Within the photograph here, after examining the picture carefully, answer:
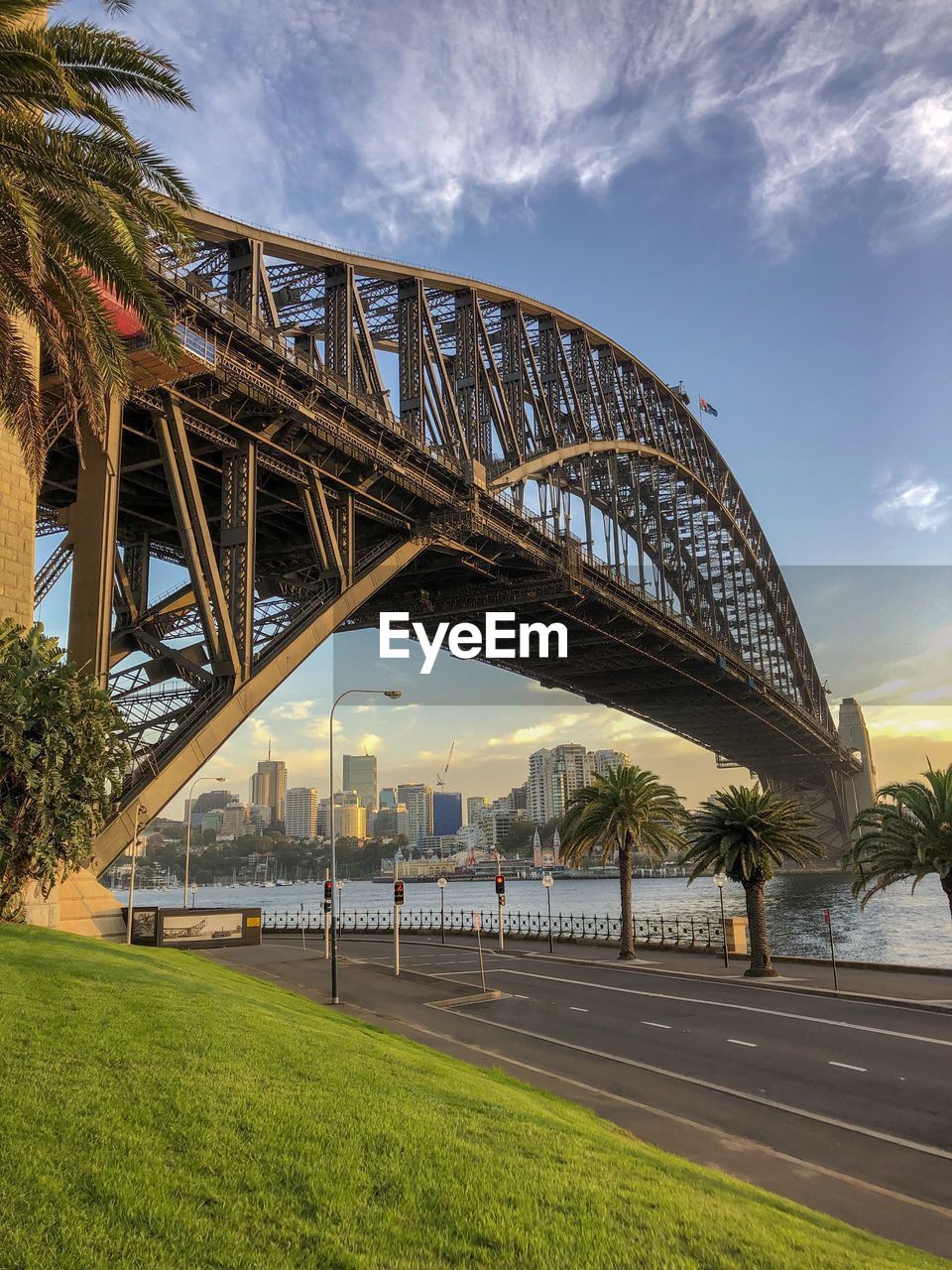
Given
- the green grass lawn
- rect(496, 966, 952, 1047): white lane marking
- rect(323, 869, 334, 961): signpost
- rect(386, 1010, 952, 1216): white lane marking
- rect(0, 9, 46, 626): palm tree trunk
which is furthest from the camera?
rect(323, 869, 334, 961): signpost

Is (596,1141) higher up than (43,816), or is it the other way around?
(43,816)

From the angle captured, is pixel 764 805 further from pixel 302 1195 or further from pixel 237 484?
pixel 302 1195

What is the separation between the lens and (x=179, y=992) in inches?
590

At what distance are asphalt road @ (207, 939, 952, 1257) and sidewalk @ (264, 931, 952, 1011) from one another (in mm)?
1001

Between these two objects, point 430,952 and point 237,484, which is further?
point 430,952

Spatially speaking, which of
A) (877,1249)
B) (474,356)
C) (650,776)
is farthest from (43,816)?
(474,356)

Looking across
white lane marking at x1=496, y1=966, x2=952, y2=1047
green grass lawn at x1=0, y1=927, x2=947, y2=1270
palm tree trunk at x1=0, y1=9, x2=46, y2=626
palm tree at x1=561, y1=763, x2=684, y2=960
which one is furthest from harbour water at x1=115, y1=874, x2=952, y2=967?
palm tree trunk at x1=0, y1=9, x2=46, y2=626

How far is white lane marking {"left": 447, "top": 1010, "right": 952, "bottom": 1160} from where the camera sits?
1327cm

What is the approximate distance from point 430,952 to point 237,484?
25.3 metres

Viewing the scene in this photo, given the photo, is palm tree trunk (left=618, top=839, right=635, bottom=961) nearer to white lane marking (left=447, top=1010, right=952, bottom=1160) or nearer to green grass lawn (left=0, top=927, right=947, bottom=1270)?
white lane marking (left=447, top=1010, right=952, bottom=1160)

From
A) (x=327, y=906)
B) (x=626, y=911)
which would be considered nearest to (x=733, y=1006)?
(x=626, y=911)

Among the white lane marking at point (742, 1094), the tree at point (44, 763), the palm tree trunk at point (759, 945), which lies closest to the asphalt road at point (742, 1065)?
the white lane marking at point (742, 1094)

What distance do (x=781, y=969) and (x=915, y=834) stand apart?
996cm

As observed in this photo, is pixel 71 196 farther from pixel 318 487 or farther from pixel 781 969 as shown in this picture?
pixel 781 969
